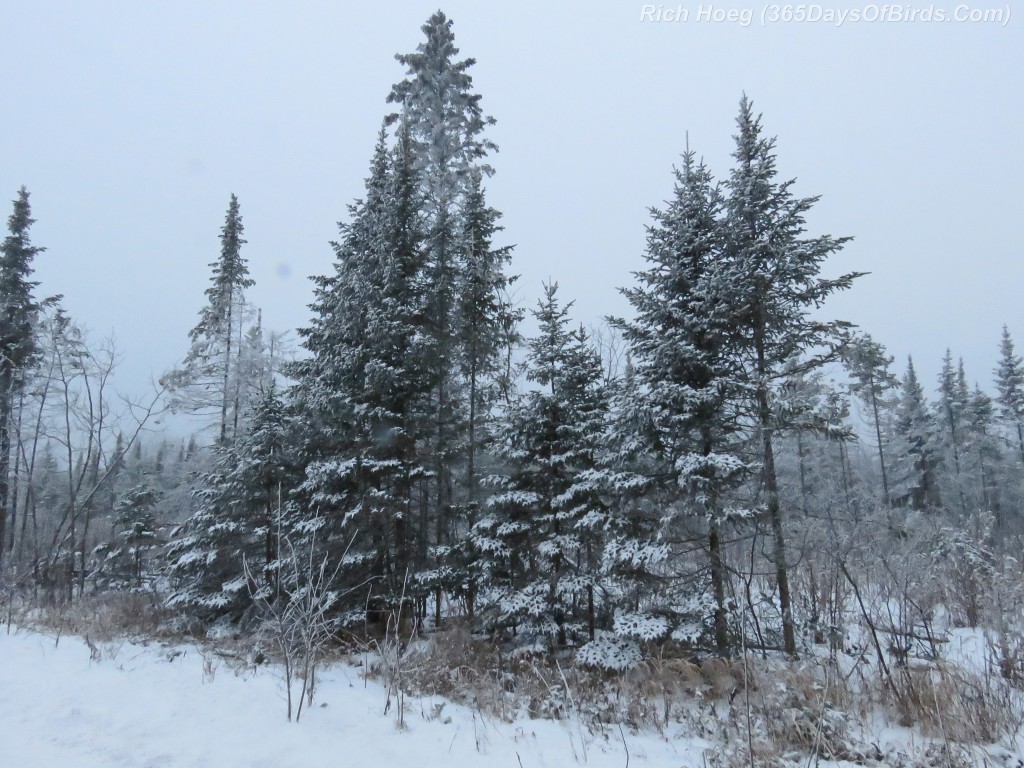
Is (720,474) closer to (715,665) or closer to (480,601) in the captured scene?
(715,665)

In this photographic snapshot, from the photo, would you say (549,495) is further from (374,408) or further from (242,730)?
(242,730)

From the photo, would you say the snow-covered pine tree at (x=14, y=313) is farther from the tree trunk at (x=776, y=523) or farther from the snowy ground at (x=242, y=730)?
the tree trunk at (x=776, y=523)

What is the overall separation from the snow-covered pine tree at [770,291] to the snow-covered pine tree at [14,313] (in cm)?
2818

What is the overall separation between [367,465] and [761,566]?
13712 millimetres

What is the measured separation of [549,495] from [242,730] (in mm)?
7174

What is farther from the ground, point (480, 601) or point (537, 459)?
point (537, 459)

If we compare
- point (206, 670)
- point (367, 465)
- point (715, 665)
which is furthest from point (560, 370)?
point (206, 670)

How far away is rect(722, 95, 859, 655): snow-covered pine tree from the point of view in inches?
405

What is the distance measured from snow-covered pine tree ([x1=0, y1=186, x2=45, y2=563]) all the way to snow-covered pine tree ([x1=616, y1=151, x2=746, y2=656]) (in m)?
26.6

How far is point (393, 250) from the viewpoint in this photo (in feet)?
46.4

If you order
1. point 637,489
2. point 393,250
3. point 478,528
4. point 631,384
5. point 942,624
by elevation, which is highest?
point 393,250

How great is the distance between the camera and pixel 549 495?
11.9 metres

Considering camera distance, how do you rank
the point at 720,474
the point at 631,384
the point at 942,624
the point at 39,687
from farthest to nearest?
the point at 942,624
the point at 631,384
the point at 720,474
the point at 39,687

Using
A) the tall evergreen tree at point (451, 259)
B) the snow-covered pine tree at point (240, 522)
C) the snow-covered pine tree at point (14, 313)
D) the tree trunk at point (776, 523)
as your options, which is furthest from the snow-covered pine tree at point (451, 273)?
the snow-covered pine tree at point (14, 313)
